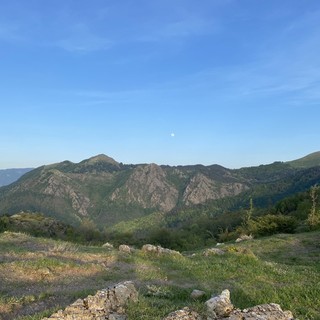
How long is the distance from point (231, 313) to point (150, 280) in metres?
8.79

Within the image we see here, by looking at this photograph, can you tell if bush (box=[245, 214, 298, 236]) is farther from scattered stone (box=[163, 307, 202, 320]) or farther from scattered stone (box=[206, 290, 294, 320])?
scattered stone (box=[163, 307, 202, 320])

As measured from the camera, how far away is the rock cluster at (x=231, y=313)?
31.0 feet

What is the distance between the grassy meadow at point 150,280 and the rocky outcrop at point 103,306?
1.18 feet

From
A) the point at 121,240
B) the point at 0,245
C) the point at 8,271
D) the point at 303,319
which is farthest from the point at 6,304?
the point at 121,240

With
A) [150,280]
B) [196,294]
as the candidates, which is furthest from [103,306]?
[150,280]

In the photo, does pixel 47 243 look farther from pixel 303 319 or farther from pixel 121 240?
pixel 121 240

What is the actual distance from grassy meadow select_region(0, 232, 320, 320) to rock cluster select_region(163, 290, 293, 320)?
14.9 inches

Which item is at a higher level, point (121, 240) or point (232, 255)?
point (232, 255)

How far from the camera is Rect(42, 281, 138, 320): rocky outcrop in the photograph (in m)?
9.98

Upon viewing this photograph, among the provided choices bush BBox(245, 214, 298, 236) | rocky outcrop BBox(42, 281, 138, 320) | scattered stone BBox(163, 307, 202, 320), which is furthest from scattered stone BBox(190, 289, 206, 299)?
bush BBox(245, 214, 298, 236)

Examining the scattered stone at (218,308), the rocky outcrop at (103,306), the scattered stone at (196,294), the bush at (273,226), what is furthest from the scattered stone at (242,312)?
the bush at (273,226)

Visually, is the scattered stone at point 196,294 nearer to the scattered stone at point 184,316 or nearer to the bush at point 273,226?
the scattered stone at point 184,316

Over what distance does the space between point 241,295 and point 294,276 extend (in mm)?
5528

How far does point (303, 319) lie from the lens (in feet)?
34.2
